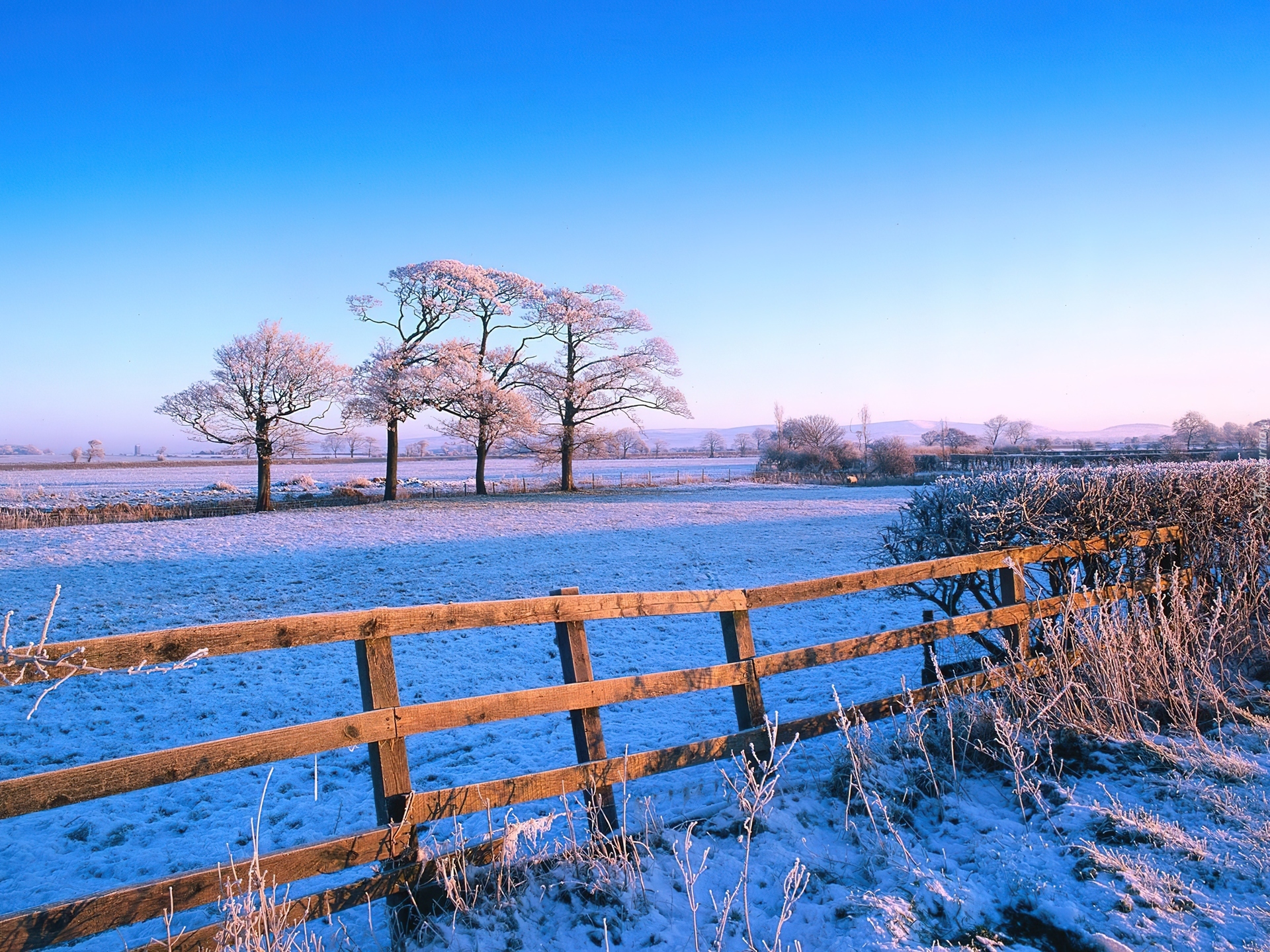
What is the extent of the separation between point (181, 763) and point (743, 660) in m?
2.95

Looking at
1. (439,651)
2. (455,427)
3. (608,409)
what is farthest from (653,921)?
(608,409)

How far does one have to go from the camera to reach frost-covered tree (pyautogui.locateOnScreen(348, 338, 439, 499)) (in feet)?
105

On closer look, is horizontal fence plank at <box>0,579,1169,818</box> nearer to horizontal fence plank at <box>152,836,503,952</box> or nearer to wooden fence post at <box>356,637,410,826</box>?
wooden fence post at <box>356,637,410,826</box>

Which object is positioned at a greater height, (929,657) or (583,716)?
(583,716)

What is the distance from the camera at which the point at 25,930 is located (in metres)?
2.42

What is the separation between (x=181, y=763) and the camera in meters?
2.73

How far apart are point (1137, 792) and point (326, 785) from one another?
20.6 feet

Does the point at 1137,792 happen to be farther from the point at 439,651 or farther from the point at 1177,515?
the point at 439,651

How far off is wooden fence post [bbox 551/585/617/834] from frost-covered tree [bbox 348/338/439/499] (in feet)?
99.0

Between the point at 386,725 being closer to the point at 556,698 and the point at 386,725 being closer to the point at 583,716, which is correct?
the point at 556,698

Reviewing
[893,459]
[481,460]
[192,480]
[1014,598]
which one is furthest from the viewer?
[192,480]

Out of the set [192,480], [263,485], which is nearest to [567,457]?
[263,485]

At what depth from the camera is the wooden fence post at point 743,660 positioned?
426 cm

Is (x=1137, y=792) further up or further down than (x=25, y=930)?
further down
